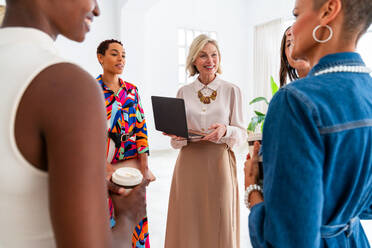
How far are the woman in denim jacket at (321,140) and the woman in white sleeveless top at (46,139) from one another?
0.41 m

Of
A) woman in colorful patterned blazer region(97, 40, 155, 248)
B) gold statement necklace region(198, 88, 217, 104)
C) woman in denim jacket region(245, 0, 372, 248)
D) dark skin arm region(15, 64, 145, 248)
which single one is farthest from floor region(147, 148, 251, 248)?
dark skin arm region(15, 64, 145, 248)

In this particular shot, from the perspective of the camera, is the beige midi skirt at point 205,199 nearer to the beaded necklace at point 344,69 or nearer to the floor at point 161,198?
the floor at point 161,198

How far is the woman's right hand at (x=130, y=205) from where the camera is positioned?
2.21 feet

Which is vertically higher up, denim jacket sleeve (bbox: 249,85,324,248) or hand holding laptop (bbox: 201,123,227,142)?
denim jacket sleeve (bbox: 249,85,324,248)

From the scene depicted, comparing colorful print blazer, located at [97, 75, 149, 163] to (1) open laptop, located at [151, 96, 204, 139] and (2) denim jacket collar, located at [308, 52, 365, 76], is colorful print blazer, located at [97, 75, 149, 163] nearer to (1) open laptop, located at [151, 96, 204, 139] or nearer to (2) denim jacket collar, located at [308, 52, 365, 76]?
(1) open laptop, located at [151, 96, 204, 139]

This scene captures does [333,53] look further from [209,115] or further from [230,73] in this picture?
[230,73]

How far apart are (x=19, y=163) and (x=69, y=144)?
0.10 metres

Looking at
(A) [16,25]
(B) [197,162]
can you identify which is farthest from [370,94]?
(B) [197,162]

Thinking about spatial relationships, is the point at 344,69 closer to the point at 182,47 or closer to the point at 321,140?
the point at 321,140

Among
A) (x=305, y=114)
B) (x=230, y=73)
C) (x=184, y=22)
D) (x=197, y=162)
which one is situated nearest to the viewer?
(x=305, y=114)

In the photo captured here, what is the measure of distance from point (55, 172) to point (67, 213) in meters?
0.08

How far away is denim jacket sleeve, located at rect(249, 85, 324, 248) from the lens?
65cm

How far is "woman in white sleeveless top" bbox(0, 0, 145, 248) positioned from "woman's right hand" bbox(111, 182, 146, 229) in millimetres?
118

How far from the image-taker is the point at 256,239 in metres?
0.76
